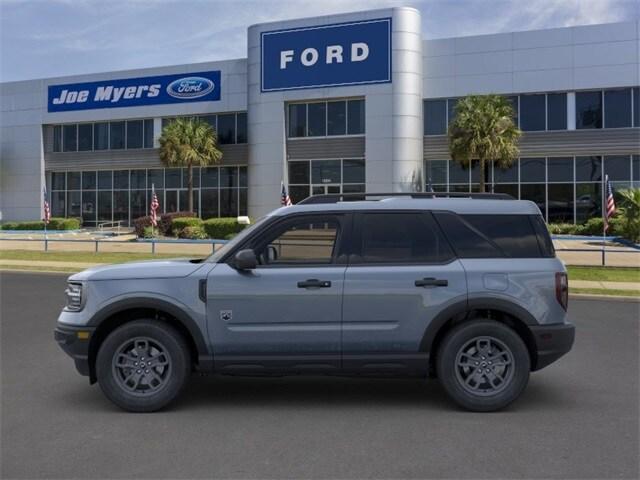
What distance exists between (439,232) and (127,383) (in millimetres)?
2995

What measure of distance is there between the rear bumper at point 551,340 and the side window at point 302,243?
6.22 ft

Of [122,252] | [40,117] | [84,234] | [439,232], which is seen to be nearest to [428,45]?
[122,252]

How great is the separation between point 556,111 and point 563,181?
357 cm

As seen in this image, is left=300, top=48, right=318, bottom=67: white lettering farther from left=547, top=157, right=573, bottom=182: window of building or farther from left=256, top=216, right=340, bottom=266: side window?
left=256, top=216, right=340, bottom=266: side window

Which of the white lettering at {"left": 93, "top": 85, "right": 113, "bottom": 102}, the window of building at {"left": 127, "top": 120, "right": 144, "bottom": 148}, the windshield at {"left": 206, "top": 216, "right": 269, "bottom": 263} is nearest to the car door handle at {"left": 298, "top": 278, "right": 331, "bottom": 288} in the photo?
the windshield at {"left": 206, "top": 216, "right": 269, "bottom": 263}

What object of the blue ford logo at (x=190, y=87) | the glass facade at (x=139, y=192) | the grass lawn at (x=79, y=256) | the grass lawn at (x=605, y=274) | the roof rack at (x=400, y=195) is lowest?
the grass lawn at (x=605, y=274)

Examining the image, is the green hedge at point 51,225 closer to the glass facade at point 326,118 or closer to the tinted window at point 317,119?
the glass facade at point 326,118

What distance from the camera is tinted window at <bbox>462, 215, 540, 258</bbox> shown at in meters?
5.36

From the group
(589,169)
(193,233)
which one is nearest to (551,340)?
(193,233)

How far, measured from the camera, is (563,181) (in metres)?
31.5

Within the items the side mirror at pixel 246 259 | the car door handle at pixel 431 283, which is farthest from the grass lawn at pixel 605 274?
the side mirror at pixel 246 259

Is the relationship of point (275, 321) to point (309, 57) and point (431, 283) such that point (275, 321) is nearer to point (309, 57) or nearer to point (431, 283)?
point (431, 283)

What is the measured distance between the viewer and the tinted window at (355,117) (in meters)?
32.8

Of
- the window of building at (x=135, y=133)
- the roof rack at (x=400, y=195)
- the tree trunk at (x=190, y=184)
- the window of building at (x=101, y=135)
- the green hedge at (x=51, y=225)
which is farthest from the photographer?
the window of building at (x=101, y=135)
